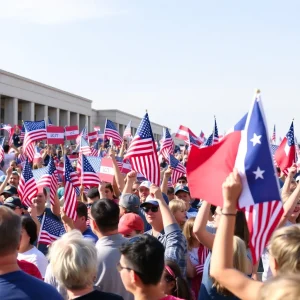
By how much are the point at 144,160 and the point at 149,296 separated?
504 cm

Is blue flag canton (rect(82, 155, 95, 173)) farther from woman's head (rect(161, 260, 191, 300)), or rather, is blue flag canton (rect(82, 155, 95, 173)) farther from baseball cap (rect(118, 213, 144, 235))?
woman's head (rect(161, 260, 191, 300))

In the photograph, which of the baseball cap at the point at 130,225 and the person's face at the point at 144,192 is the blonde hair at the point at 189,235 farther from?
the person's face at the point at 144,192

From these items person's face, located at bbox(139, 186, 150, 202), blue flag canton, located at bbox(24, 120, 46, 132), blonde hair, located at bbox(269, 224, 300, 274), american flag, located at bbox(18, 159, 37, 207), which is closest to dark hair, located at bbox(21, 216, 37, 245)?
blonde hair, located at bbox(269, 224, 300, 274)

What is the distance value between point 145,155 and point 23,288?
5.18 meters

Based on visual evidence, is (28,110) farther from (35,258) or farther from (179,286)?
(179,286)

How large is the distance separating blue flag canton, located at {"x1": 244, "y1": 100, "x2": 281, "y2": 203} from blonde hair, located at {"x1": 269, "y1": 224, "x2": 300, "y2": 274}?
0.81 feet

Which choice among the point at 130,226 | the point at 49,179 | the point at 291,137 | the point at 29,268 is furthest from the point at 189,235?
the point at 291,137

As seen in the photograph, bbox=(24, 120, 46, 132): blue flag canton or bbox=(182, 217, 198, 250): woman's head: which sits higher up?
bbox=(24, 120, 46, 132): blue flag canton

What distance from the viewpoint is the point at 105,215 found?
4.61 m

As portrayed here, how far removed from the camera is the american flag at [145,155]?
26.3ft

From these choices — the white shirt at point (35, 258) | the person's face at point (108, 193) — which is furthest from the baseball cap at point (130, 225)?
the person's face at point (108, 193)

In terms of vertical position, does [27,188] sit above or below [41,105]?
below

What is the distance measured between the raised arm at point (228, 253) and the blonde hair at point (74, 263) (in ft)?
3.11

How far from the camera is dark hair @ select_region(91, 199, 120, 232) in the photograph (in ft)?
15.1
